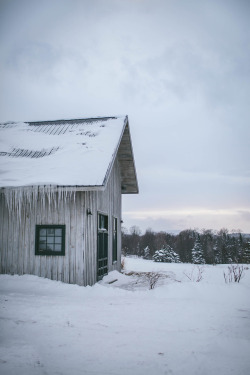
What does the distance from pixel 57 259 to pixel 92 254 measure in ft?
3.44

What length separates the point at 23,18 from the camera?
116812 millimetres

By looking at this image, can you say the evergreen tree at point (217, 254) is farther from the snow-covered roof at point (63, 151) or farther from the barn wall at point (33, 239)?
the barn wall at point (33, 239)

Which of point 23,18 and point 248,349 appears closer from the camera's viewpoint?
point 248,349

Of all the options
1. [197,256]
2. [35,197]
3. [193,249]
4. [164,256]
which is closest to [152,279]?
[35,197]

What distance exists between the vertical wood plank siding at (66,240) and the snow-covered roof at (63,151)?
810 millimetres

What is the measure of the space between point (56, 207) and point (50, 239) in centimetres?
97

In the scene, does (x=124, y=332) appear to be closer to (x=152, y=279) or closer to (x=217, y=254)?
(x=152, y=279)

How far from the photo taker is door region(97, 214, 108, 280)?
8.72 meters

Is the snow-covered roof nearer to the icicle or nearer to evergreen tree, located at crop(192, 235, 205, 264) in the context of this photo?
the icicle

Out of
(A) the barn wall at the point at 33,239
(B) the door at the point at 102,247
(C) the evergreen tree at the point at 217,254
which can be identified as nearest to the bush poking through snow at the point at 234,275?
(B) the door at the point at 102,247

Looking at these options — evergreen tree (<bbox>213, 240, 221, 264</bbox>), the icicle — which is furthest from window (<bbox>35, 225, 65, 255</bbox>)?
evergreen tree (<bbox>213, 240, 221, 264</bbox>)

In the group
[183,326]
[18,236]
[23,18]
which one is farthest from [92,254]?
Result: [23,18]

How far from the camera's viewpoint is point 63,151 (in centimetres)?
875

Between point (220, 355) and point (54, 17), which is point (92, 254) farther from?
point (54, 17)
